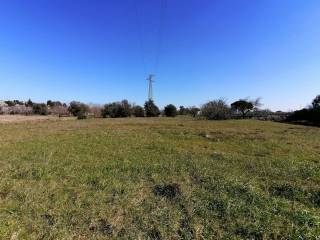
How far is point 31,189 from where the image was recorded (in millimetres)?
5102

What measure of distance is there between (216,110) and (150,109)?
14416 mm

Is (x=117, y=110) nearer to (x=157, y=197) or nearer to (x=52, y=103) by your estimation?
(x=157, y=197)

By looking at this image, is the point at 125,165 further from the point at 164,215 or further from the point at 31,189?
the point at 164,215

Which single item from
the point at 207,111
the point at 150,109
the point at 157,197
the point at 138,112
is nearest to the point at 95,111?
the point at 138,112

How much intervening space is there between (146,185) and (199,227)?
2.02 meters

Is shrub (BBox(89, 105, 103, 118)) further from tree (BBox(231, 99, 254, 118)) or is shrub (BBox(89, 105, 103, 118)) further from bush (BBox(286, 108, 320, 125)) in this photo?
bush (BBox(286, 108, 320, 125))

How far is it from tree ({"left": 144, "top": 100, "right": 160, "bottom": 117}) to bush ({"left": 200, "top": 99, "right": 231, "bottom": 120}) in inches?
422

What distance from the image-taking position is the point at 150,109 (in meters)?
50.3

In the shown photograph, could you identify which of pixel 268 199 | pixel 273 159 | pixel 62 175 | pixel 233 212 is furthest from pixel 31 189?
pixel 273 159

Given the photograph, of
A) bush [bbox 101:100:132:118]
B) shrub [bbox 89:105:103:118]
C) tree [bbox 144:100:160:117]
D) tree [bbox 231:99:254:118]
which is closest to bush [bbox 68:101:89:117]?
shrub [bbox 89:105:103:118]

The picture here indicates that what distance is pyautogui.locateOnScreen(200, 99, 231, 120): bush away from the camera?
4100 cm

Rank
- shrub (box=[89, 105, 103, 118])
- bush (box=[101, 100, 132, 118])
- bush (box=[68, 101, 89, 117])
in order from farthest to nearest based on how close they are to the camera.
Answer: shrub (box=[89, 105, 103, 118]) < bush (box=[68, 101, 89, 117]) < bush (box=[101, 100, 132, 118])

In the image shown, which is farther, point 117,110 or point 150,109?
point 150,109

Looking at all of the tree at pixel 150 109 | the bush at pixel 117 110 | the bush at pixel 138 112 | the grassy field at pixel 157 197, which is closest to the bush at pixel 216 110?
the tree at pixel 150 109
